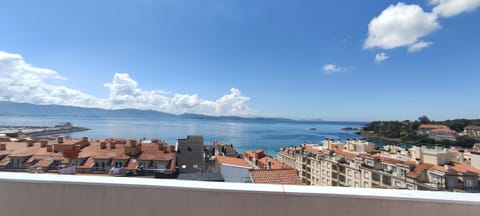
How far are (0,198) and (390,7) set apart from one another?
4512 mm

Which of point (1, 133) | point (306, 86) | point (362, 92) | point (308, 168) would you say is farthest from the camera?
point (308, 168)

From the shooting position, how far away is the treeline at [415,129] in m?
3.39

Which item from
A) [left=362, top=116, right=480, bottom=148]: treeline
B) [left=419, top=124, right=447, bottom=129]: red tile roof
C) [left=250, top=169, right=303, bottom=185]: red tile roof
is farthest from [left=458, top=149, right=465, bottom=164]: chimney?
[left=250, top=169, right=303, bottom=185]: red tile roof

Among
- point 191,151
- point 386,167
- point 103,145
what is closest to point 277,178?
point 103,145

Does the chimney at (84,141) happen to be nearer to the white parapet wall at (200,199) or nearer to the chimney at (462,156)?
the white parapet wall at (200,199)

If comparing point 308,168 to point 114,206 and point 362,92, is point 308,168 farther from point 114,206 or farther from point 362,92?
point 114,206

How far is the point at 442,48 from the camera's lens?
473 cm

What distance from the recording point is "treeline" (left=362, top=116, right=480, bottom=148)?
3.39 m

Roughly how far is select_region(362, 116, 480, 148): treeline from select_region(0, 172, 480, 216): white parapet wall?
3.45 metres

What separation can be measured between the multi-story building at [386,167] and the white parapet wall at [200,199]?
0.34m

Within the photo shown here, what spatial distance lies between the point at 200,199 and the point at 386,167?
7318mm

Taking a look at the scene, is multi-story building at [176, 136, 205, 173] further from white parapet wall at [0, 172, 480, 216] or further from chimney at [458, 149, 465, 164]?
white parapet wall at [0, 172, 480, 216]

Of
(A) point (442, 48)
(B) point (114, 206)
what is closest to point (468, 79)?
(A) point (442, 48)

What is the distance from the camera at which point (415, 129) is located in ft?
14.6
